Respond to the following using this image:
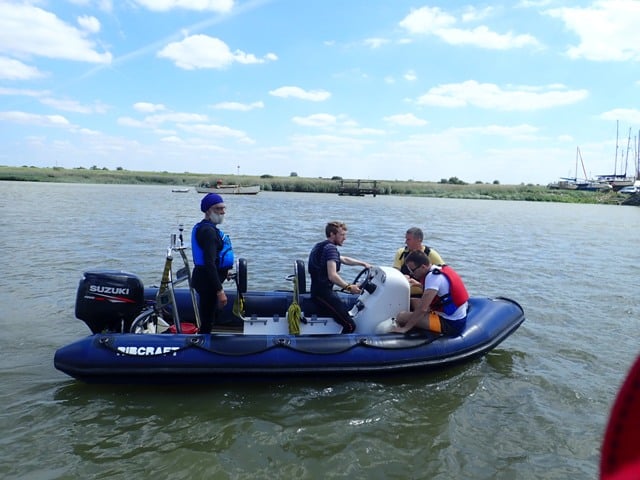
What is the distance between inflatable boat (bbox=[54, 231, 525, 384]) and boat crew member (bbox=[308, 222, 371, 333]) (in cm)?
17

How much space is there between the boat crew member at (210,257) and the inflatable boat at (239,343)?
199 mm

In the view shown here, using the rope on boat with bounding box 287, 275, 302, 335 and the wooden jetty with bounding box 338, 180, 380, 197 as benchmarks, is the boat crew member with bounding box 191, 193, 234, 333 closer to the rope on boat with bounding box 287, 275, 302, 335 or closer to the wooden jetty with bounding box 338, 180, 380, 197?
the rope on boat with bounding box 287, 275, 302, 335

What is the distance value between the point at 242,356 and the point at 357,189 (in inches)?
1660

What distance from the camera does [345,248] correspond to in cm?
1392

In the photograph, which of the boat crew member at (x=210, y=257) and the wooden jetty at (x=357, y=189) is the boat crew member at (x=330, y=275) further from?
the wooden jetty at (x=357, y=189)

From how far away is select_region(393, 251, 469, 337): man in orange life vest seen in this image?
15.6 ft

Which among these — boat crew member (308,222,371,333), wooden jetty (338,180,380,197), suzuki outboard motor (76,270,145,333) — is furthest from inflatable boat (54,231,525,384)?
wooden jetty (338,180,380,197)

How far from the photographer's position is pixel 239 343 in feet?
15.3

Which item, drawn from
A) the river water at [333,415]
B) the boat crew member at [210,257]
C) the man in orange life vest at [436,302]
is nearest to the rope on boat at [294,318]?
the river water at [333,415]

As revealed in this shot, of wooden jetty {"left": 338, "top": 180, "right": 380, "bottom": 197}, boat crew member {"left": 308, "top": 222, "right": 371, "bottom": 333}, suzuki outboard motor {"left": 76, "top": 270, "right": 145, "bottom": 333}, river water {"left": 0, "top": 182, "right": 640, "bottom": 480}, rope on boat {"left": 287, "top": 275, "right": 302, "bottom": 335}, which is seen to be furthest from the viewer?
wooden jetty {"left": 338, "top": 180, "right": 380, "bottom": 197}

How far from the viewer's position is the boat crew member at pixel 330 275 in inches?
198

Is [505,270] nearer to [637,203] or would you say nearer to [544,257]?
[544,257]

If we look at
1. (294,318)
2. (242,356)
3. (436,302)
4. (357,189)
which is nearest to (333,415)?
(242,356)

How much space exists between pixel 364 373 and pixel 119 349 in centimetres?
222
